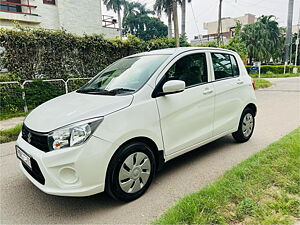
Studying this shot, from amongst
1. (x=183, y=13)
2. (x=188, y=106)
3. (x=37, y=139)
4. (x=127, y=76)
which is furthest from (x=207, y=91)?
(x=183, y=13)

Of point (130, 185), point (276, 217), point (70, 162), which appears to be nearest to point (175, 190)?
point (130, 185)

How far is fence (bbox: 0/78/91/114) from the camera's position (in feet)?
23.0

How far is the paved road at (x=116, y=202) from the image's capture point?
2453 millimetres

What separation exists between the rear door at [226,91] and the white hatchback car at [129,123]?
0.02m

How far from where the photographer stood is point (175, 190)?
2895mm

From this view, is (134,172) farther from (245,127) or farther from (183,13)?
(183,13)

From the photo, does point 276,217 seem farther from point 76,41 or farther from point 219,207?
point 76,41

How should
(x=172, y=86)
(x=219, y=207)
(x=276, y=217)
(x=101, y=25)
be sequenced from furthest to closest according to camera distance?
(x=101, y=25), (x=172, y=86), (x=219, y=207), (x=276, y=217)

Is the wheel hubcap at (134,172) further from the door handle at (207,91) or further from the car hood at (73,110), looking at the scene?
the door handle at (207,91)

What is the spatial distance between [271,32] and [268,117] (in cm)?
4332

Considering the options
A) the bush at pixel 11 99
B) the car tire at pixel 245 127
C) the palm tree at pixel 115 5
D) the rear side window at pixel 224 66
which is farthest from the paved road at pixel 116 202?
the palm tree at pixel 115 5

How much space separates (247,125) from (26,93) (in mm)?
6604

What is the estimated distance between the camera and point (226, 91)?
3855mm

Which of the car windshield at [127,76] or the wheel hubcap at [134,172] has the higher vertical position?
the car windshield at [127,76]
